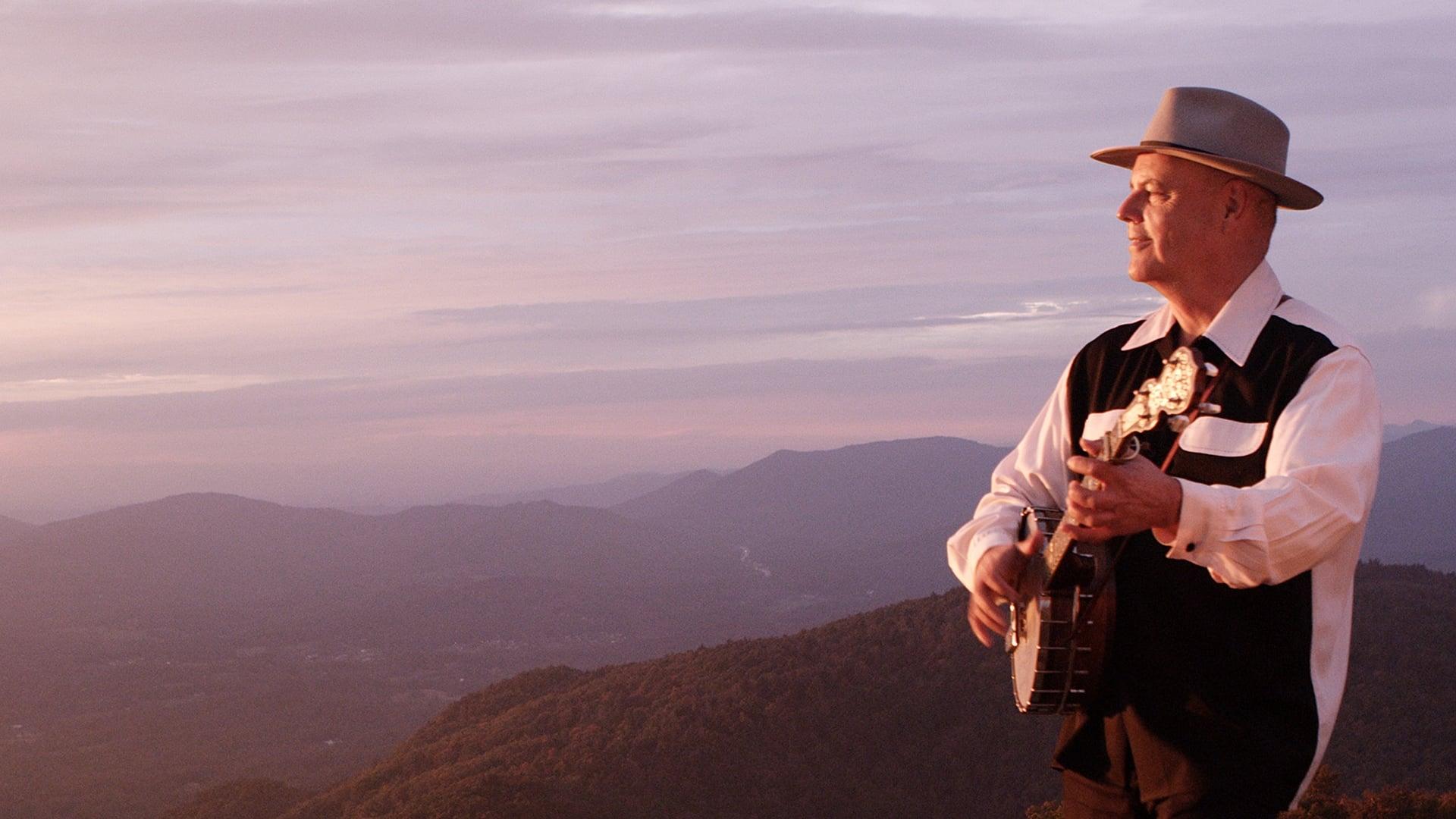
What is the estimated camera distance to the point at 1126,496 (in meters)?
2.91

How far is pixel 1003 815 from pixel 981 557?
2967 centimetres

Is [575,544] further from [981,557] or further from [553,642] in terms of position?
[981,557]

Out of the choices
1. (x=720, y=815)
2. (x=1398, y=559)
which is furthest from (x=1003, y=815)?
(x=1398, y=559)

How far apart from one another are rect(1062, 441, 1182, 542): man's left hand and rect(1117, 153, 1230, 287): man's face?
0.83 metres

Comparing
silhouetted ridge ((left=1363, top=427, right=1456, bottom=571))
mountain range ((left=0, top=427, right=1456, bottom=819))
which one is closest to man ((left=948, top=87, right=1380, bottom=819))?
mountain range ((left=0, top=427, right=1456, bottom=819))

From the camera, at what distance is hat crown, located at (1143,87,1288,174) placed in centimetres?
343

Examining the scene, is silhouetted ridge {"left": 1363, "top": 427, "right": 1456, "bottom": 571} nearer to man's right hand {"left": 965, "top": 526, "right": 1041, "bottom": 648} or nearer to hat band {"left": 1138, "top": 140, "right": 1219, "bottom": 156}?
man's right hand {"left": 965, "top": 526, "right": 1041, "bottom": 648}

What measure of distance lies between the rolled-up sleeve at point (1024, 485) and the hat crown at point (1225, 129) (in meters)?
0.80

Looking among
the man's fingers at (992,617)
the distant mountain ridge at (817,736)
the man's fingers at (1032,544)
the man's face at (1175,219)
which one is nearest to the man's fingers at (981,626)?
the man's fingers at (992,617)

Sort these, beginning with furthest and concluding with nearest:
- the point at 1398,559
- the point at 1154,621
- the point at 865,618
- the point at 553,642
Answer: the point at 1398,559
the point at 553,642
the point at 865,618
the point at 1154,621

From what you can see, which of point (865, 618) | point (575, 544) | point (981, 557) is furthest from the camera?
point (575, 544)

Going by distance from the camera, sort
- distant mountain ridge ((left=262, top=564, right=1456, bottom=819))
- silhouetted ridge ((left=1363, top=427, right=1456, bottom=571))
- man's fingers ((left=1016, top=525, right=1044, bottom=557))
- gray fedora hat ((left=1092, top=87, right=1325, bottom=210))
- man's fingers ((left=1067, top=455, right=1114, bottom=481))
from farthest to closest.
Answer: silhouetted ridge ((left=1363, top=427, right=1456, bottom=571)), distant mountain ridge ((left=262, top=564, right=1456, bottom=819)), man's fingers ((left=1016, top=525, right=1044, bottom=557)), gray fedora hat ((left=1092, top=87, right=1325, bottom=210)), man's fingers ((left=1067, top=455, right=1114, bottom=481))

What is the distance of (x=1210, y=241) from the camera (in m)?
3.51

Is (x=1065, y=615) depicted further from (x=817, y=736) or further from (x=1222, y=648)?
(x=817, y=736)
